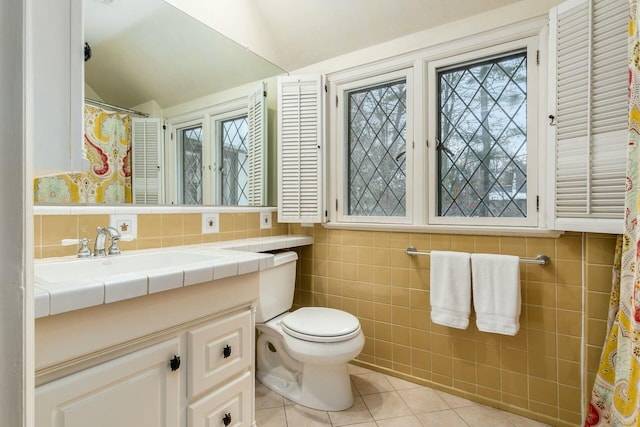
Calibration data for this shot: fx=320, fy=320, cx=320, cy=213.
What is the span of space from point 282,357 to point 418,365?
2.62ft

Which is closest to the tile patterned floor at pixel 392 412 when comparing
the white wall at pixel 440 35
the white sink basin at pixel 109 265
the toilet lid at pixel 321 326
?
the toilet lid at pixel 321 326

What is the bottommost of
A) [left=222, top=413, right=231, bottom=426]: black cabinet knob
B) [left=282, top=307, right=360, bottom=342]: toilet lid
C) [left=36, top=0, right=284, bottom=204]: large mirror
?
[left=222, top=413, right=231, bottom=426]: black cabinet knob

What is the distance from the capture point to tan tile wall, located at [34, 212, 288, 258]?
46.9 inches

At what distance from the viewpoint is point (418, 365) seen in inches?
74.1

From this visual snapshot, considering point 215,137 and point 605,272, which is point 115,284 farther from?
point 605,272

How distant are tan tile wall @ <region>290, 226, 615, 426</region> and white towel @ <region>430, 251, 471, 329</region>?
94 millimetres

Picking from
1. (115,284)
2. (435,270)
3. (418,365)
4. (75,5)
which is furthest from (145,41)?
(418,365)

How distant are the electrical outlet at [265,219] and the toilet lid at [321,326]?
658 mm

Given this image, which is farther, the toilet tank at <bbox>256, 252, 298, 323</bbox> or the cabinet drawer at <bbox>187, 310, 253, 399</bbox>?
the toilet tank at <bbox>256, 252, 298, 323</bbox>

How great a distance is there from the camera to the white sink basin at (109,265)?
3.54 ft

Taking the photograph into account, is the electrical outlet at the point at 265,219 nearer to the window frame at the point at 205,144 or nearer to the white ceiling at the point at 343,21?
the window frame at the point at 205,144

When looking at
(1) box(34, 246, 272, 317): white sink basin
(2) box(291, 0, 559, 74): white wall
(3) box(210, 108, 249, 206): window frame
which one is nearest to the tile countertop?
(1) box(34, 246, 272, 317): white sink basin

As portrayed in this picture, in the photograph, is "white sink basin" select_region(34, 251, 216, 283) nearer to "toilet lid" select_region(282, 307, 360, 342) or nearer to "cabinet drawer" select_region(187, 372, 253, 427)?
"cabinet drawer" select_region(187, 372, 253, 427)
